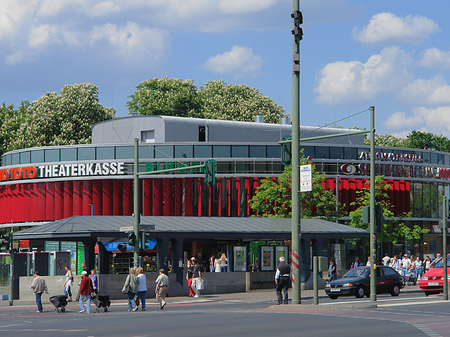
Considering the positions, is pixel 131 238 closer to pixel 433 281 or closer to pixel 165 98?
pixel 433 281

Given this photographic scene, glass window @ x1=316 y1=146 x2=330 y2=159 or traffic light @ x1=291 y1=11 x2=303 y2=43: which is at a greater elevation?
traffic light @ x1=291 y1=11 x2=303 y2=43

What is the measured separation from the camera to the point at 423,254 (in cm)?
7425

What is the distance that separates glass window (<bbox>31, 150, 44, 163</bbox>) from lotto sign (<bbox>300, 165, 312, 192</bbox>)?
4388 cm

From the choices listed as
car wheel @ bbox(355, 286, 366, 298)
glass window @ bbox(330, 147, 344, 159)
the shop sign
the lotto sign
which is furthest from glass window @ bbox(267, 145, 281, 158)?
the lotto sign

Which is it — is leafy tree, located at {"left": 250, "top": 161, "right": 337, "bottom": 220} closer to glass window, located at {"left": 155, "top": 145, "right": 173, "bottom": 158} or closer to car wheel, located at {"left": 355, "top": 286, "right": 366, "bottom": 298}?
glass window, located at {"left": 155, "top": 145, "right": 173, "bottom": 158}

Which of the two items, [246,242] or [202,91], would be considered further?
[202,91]

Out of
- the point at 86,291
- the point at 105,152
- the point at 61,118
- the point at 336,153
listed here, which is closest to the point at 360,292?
the point at 86,291

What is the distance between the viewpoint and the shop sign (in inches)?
2618

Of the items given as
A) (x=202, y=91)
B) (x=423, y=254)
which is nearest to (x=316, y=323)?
(x=423, y=254)

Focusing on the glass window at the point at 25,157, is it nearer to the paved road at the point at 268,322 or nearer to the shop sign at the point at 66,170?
the shop sign at the point at 66,170

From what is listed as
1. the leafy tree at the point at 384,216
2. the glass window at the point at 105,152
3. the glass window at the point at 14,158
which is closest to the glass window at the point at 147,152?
the glass window at the point at 105,152

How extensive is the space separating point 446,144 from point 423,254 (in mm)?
37200

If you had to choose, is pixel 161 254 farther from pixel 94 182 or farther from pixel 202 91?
pixel 202 91

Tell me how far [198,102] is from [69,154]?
3047 centimetres
